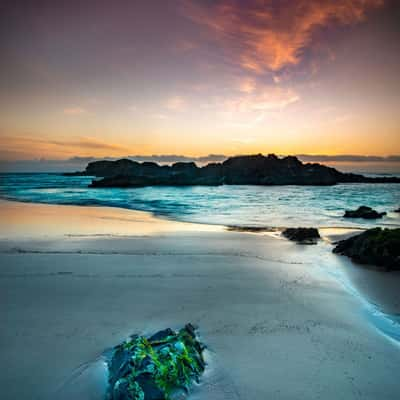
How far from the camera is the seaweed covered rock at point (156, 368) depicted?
83.6 inches

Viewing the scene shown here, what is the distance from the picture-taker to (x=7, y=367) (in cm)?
266

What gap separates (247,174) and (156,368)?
6381 centimetres

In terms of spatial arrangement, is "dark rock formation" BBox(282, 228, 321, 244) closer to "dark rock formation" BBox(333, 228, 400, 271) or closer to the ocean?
"dark rock formation" BBox(333, 228, 400, 271)

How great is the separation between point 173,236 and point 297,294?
17.2ft

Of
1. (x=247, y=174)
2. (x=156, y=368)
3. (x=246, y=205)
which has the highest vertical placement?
(x=247, y=174)

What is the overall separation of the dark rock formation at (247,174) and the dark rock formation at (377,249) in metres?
40.6

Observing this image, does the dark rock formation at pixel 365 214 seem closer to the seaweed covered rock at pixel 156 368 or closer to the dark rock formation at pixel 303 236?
the dark rock formation at pixel 303 236

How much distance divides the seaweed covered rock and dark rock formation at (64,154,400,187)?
42941mm

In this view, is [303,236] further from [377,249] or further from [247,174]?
[247,174]

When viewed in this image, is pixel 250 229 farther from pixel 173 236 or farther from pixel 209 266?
pixel 209 266

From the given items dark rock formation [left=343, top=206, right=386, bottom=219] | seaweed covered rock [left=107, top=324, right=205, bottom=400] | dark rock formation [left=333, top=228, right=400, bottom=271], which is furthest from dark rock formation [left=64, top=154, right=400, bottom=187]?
seaweed covered rock [left=107, top=324, right=205, bottom=400]

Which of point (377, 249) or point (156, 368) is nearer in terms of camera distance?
point (156, 368)

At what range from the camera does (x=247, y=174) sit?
6450 cm

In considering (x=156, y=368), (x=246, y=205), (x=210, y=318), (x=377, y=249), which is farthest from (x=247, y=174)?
(x=156, y=368)
